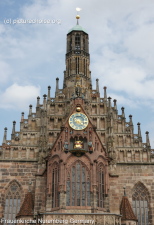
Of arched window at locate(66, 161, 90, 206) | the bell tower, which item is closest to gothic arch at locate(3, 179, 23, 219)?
arched window at locate(66, 161, 90, 206)

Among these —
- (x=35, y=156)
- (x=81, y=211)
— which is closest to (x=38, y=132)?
(x=35, y=156)

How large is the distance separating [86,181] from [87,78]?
12936mm

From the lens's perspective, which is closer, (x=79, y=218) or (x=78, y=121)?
(x=79, y=218)

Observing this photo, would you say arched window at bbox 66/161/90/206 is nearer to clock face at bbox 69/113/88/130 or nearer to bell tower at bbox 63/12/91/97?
clock face at bbox 69/113/88/130

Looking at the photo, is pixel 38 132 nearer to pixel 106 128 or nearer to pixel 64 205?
pixel 106 128

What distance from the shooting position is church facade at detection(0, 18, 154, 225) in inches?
1117

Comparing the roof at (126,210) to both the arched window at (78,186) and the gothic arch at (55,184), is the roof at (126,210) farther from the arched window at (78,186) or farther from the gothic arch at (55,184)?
the gothic arch at (55,184)

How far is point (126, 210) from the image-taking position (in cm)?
2902

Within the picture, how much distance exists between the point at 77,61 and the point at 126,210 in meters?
17.0

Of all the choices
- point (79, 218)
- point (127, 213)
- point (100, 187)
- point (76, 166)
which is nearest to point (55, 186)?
point (76, 166)

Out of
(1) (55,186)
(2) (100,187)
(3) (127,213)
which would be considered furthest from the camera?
(2) (100,187)

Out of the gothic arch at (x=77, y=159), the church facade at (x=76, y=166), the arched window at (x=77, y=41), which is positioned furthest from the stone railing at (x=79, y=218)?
the arched window at (x=77, y=41)

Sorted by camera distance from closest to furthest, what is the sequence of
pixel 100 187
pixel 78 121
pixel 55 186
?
1. pixel 55 186
2. pixel 100 187
3. pixel 78 121

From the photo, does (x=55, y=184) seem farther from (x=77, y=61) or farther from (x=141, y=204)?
(x=77, y=61)
